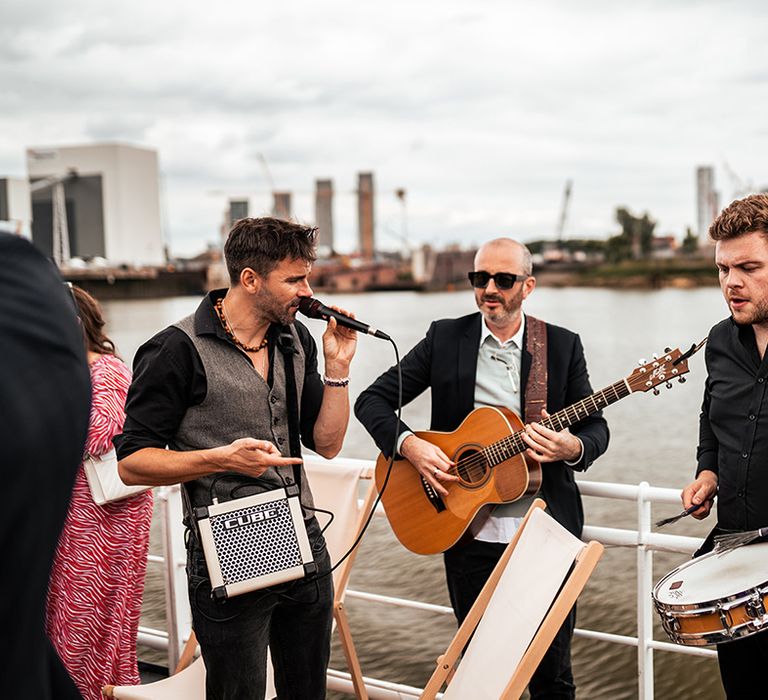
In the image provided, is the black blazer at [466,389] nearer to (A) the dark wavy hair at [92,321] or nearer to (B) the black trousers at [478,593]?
(B) the black trousers at [478,593]

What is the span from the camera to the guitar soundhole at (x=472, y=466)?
130 inches

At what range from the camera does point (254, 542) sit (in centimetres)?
248

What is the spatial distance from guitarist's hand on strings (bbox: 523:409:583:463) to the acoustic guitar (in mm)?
67

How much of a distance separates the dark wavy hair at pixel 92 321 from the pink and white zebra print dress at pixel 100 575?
5 centimetres

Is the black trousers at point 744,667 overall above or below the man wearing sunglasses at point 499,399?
below

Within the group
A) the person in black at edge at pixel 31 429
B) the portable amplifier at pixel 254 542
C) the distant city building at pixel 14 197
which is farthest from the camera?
the distant city building at pixel 14 197

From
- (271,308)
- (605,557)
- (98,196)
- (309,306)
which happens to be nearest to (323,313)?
(309,306)

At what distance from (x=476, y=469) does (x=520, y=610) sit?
2.43 feet

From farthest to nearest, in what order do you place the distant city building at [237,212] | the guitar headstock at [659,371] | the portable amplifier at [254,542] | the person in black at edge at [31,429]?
the guitar headstock at [659,371] → the distant city building at [237,212] → the portable amplifier at [254,542] → the person in black at edge at [31,429]

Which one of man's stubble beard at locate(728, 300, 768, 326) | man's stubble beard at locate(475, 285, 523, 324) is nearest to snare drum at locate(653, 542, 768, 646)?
man's stubble beard at locate(728, 300, 768, 326)

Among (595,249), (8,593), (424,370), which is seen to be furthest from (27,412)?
(595,249)

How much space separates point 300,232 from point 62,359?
175 centimetres

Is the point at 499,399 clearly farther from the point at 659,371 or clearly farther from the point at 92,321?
the point at 92,321

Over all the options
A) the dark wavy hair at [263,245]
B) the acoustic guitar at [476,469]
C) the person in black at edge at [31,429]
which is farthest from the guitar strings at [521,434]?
the person in black at edge at [31,429]
